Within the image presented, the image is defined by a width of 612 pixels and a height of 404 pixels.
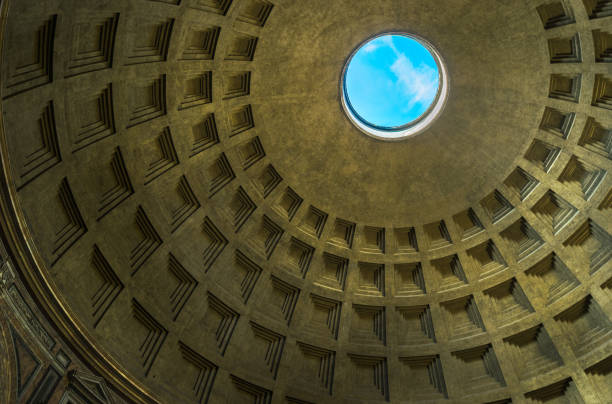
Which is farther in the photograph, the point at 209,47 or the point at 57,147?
the point at 209,47

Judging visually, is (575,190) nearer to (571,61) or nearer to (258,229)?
(571,61)

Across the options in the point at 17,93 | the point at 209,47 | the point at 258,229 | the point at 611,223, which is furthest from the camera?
the point at 258,229

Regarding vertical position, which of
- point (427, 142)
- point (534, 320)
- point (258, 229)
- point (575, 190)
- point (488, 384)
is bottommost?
point (488, 384)

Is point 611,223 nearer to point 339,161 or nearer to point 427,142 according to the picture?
point 427,142

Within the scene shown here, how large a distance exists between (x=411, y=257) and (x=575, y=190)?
23.5 ft

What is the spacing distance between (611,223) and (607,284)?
7.76ft

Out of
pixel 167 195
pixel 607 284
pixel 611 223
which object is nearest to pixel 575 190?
pixel 611 223

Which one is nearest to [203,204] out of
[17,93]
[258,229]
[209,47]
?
[258,229]

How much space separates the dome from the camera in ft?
48.2

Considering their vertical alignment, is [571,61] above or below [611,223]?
above

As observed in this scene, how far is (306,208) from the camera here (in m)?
21.9

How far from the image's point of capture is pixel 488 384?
19.5m

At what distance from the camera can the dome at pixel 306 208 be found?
48.2ft

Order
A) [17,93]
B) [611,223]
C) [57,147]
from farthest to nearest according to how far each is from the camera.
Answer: [611,223] < [57,147] < [17,93]
